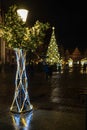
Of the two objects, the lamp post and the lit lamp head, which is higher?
the lit lamp head

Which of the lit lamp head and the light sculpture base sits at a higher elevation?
the lit lamp head

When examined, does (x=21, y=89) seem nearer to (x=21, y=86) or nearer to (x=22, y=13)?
(x=21, y=86)

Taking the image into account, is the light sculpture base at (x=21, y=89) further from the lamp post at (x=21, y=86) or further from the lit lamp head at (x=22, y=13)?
the lit lamp head at (x=22, y=13)

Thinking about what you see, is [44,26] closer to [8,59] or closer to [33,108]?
[33,108]

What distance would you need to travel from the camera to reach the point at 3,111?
1213 centimetres

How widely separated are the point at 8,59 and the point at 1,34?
7356 centimetres

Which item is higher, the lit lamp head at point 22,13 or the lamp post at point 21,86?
the lit lamp head at point 22,13

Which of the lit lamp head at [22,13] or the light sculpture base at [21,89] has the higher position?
the lit lamp head at [22,13]

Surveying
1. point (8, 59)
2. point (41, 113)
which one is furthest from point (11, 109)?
point (8, 59)

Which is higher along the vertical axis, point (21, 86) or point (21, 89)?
point (21, 86)

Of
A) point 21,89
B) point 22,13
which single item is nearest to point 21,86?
point 21,89

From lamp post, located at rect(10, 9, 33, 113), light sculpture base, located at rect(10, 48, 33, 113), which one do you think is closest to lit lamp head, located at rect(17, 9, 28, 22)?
lamp post, located at rect(10, 9, 33, 113)

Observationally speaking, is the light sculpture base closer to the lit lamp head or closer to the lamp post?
the lamp post

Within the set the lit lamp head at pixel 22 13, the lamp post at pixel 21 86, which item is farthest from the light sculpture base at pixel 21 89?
the lit lamp head at pixel 22 13
